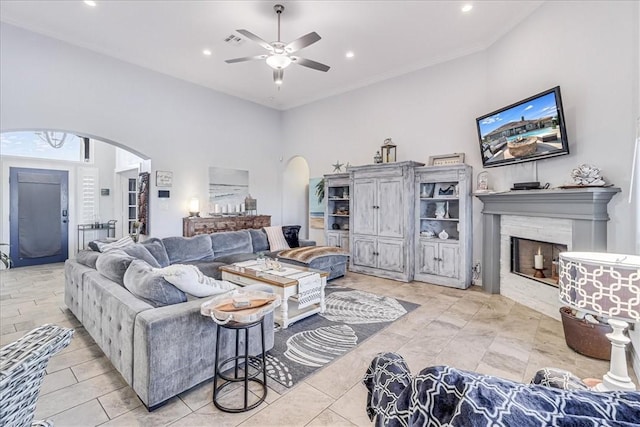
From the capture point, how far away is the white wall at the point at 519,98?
9.83 feet

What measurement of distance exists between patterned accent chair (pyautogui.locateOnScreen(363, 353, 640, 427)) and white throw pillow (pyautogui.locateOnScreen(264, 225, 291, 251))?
5.27m

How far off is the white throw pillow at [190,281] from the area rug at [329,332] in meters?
0.82

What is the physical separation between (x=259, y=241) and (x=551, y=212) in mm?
4645

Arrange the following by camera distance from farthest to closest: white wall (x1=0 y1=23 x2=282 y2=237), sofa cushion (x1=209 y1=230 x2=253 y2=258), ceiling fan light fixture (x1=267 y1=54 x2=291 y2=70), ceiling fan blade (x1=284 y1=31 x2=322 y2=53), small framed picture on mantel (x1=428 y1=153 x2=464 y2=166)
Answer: sofa cushion (x1=209 y1=230 x2=253 y2=258)
small framed picture on mantel (x1=428 y1=153 x2=464 y2=166)
white wall (x1=0 y1=23 x2=282 y2=237)
ceiling fan light fixture (x1=267 y1=54 x2=291 y2=70)
ceiling fan blade (x1=284 y1=31 x2=322 y2=53)

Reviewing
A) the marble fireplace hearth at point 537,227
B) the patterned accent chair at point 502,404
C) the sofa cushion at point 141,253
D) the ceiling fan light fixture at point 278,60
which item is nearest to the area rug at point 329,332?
the marble fireplace hearth at point 537,227

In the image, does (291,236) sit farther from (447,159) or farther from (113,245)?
(447,159)

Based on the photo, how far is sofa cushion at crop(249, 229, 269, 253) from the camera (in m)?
5.87

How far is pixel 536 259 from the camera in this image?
4.05 metres

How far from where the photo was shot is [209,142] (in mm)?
6656

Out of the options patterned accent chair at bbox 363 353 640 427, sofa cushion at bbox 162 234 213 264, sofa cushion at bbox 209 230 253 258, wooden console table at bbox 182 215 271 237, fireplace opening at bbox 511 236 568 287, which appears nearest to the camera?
patterned accent chair at bbox 363 353 640 427

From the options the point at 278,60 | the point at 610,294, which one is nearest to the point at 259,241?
the point at 278,60

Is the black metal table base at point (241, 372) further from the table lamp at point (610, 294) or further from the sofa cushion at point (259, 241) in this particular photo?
the sofa cushion at point (259, 241)

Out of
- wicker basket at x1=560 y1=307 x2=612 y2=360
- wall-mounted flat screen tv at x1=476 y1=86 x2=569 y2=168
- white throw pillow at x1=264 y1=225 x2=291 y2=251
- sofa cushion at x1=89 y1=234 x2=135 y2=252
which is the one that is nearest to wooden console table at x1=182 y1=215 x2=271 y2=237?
white throw pillow at x1=264 y1=225 x2=291 y2=251

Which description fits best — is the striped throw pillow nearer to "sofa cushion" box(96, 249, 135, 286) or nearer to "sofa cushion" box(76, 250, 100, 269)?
"sofa cushion" box(76, 250, 100, 269)
